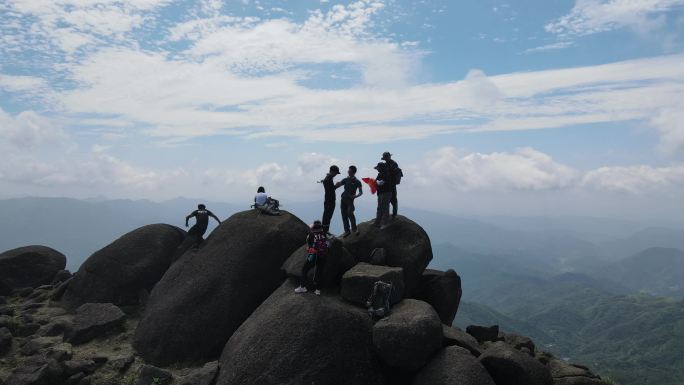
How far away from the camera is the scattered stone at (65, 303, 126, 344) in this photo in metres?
23.3

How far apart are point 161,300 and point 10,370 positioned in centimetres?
740

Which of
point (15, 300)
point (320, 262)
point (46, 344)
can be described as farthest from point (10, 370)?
point (320, 262)

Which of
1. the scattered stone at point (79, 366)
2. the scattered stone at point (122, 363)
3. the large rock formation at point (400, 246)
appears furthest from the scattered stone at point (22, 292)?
the large rock formation at point (400, 246)

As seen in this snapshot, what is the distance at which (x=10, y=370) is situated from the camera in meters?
20.7

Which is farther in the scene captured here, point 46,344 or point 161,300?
point 161,300

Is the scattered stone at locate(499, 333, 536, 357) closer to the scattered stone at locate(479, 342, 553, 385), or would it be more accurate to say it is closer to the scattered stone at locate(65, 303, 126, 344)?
the scattered stone at locate(479, 342, 553, 385)

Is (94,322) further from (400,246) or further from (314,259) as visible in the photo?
(400,246)

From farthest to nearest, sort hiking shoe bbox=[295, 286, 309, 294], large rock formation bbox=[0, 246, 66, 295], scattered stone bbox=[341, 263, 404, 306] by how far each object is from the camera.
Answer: large rock formation bbox=[0, 246, 66, 295] → hiking shoe bbox=[295, 286, 309, 294] → scattered stone bbox=[341, 263, 404, 306]

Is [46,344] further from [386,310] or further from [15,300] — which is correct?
[386,310]

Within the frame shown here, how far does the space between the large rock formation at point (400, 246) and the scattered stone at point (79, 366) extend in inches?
555

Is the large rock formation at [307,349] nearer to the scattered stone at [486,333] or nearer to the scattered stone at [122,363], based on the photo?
the scattered stone at [122,363]

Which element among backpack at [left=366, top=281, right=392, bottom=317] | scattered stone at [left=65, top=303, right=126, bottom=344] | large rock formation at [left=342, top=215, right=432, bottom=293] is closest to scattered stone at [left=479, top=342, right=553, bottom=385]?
backpack at [left=366, top=281, right=392, bottom=317]

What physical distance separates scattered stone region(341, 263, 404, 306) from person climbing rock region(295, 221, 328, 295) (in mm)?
1334

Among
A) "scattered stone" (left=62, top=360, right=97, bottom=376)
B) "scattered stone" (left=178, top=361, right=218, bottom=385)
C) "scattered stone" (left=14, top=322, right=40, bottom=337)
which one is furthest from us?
"scattered stone" (left=14, top=322, right=40, bottom=337)
